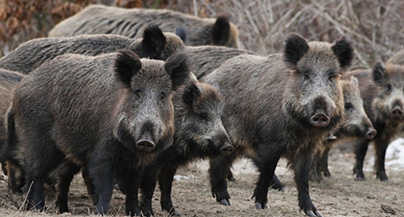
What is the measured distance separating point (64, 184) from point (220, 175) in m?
1.92

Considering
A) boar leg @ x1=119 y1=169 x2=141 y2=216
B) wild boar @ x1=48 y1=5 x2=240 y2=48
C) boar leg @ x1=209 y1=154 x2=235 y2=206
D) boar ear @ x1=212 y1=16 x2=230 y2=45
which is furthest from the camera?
wild boar @ x1=48 y1=5 x2=240 y2=48

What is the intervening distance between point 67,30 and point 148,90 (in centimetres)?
622

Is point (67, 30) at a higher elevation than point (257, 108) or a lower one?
lower

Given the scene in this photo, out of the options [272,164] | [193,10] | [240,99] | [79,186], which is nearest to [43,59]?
[79,186]

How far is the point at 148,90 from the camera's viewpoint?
6.63 meters

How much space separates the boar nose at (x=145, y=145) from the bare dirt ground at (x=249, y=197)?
2.88 ft

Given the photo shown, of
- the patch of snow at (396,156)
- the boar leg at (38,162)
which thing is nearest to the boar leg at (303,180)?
the boar leg at (38,162)

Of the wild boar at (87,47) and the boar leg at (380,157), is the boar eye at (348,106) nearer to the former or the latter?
the boar leg at (380,157)

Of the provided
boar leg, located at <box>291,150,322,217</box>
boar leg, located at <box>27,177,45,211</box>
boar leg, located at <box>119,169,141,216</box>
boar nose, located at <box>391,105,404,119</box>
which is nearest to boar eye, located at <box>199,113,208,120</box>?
boar leg, located at <box>119,169,141,216</box>

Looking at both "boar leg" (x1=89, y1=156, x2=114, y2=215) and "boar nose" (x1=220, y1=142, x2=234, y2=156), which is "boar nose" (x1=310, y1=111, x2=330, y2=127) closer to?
"boar nose" (x1=220, y1=142, x2=234, y2=156)

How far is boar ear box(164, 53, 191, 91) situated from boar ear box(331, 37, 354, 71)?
1.66 meters

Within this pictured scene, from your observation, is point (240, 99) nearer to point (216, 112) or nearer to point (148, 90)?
point (216, 112)

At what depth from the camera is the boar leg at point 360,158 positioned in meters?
11.2

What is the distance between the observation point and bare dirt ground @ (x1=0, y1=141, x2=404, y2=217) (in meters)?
7.71
